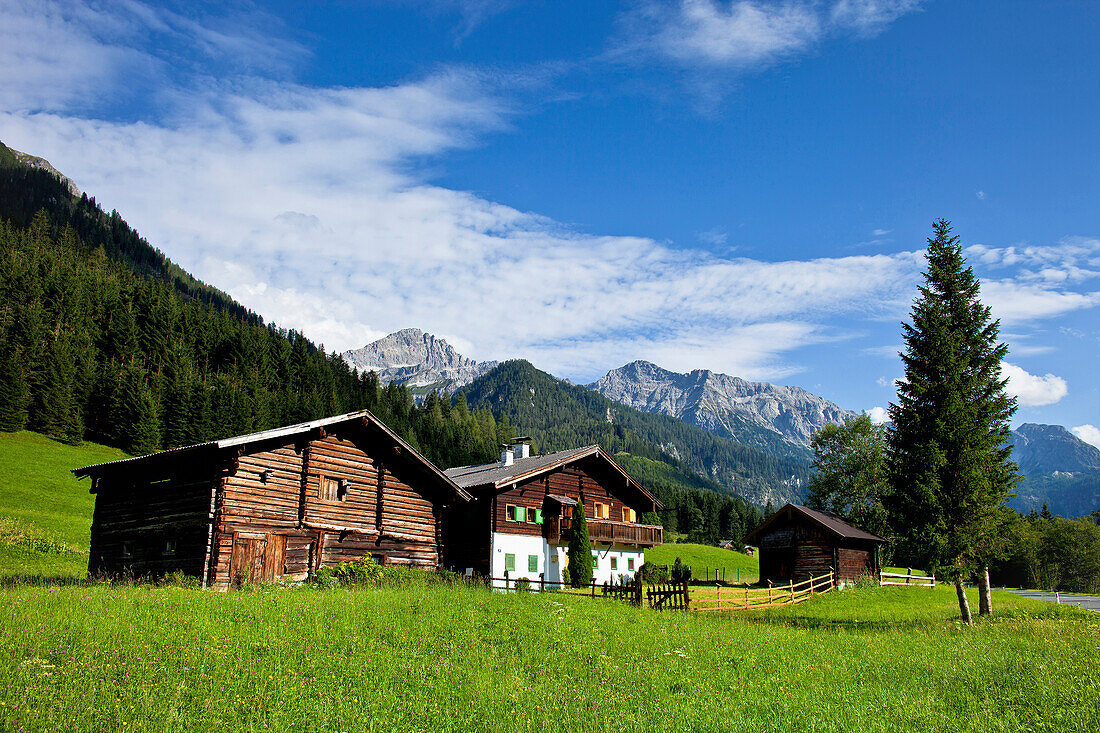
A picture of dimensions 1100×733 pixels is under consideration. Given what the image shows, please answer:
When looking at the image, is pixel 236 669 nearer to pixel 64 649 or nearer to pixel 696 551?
pixel 64 649

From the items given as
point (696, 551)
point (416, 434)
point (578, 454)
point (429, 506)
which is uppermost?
point (416, 434)

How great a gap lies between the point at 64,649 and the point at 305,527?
1619 centimetres

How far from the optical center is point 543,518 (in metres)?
42.8

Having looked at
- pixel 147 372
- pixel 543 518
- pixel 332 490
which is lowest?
pixel 543 518

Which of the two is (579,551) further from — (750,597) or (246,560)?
(246,560)

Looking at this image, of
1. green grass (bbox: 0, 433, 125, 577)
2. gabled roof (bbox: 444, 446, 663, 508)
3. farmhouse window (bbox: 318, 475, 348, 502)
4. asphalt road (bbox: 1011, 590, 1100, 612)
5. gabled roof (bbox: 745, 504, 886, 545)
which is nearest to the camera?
farmhouse window (bbox: 318, 475, 348, 502)

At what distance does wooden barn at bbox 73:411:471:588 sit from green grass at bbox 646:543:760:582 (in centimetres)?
5120

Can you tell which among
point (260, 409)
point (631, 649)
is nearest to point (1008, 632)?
point (631, 649)

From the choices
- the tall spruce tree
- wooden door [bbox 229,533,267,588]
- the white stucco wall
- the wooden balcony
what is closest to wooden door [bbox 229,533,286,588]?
wooden door [bbox 229,533,267,588]

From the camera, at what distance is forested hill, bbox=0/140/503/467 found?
77.1m

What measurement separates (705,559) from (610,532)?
45.2m

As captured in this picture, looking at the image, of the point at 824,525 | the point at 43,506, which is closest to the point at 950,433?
the point at 824,525

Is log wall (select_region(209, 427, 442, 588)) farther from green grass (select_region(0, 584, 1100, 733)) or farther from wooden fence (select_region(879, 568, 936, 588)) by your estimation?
wooden fence (select_region(879, 568, 936, 588))

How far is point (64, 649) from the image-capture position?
1130 cm
